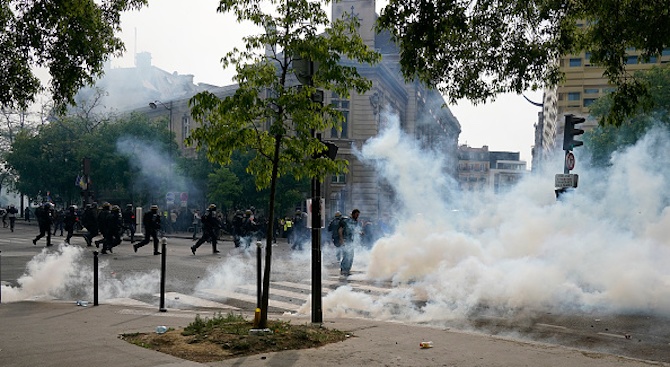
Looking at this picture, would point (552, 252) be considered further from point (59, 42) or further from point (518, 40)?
point (59, 42)

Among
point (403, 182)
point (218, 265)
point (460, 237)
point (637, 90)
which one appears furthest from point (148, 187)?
point (637, 90)

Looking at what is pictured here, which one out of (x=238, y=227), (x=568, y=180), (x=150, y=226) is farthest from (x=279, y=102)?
(x=238, y=227)

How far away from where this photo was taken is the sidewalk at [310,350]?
6.91 meters

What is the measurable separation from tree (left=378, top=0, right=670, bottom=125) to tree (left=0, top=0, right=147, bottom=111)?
5.03 meters

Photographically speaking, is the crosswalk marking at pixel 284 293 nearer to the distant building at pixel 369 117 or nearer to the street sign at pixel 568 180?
the street sign at pixel 568 180

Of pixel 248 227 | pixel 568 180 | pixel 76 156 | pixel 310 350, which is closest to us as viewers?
pixel 310 350

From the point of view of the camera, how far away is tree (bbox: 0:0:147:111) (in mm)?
10344

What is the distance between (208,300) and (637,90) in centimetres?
840

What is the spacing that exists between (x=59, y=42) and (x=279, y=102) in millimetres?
4818

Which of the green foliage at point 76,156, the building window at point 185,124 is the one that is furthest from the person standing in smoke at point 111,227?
the building window at point 185,124

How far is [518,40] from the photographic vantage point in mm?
9586

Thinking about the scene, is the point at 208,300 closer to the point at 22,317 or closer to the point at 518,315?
the point at 22,317

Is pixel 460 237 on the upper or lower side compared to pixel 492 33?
lower

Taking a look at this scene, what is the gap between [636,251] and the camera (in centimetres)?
1296
